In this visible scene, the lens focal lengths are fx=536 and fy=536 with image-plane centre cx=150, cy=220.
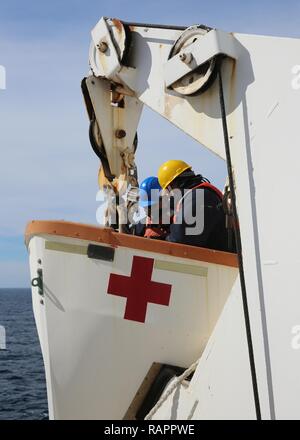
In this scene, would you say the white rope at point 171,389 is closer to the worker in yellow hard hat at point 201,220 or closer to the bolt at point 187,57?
the worker in yellow hard hat at point 201,220

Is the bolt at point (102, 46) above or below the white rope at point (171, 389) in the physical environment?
above

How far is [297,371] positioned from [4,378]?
28.0 meters

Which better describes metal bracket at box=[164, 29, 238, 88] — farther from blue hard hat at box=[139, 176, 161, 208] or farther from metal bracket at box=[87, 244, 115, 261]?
blue hard hat at box=[139, 176, 161, 208]

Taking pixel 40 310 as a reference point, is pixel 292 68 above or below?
above

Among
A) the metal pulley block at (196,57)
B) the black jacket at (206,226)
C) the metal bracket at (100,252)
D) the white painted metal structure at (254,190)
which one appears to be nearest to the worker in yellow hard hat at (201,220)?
the black jacket at (206,226)

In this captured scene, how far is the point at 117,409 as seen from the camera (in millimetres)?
3953

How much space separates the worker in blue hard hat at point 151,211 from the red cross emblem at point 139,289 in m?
1.27

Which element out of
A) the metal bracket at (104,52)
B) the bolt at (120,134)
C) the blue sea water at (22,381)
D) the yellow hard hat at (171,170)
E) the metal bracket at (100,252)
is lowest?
the blue sea water at (22,381)

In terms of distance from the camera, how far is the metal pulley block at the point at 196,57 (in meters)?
3.10

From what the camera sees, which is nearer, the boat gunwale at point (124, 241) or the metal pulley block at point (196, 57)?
the metal pulley block at point (196, 57)

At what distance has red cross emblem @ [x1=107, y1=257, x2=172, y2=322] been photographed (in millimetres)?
3883
